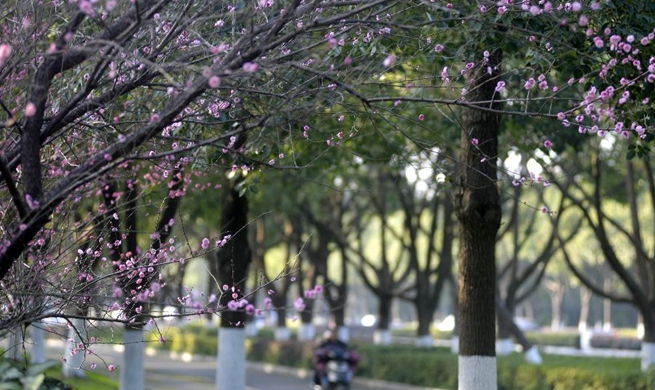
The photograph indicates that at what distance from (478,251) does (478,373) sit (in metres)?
1.25

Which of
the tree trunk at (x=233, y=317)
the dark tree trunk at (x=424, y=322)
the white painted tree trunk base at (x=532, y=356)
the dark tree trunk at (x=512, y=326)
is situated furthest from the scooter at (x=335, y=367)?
the dark tree trunk at (x=424, y=322)

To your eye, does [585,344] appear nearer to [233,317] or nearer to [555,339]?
[555,339]

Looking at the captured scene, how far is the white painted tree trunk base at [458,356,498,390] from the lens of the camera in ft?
37.6

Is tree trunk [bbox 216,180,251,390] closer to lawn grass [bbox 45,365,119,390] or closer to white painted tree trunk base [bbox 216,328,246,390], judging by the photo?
A: white painted tree trunk base [bbox 216,328,246,390]

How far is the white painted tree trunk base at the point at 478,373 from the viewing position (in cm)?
1147

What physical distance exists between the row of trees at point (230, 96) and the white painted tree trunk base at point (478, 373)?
2 cm

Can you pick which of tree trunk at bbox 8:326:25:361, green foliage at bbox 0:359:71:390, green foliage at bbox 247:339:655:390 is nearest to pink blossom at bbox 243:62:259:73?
green foliage at bbox 0:359:71:390

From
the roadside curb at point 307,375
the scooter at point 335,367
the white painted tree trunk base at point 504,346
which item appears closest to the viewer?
the scooter at point 335,367

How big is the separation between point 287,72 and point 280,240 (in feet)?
114

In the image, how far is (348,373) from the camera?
2338 cm

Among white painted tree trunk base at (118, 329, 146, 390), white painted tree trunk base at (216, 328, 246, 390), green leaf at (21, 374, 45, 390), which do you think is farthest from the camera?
white painted tree trunk base at (118, 329, 146, 390)

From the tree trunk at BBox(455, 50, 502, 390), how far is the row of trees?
2 cm

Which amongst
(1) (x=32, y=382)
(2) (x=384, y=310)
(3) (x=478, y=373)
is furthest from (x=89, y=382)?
(1) (x=32, y=382)

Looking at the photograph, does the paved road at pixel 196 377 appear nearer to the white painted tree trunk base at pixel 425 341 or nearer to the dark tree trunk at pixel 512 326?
the white painted tree trunk base at pixel 425 341
